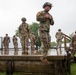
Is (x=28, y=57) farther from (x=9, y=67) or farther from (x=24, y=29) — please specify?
(x=24, y=29)

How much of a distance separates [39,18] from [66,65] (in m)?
1.74

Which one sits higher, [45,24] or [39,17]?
[39,17]

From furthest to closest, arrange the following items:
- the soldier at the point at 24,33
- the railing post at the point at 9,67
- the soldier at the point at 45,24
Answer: the soldier at the point at 24,33 → the railing post at the point at 9,67 → the soldier at the point at 45,24

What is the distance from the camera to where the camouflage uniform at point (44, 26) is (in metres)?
9.60

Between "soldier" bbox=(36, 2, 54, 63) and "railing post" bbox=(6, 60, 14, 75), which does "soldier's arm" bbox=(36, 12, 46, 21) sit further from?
"railing post" bbox=(6, 60, 14, 75)

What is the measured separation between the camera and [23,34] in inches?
666

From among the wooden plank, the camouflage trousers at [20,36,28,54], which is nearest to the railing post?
the wooden plank

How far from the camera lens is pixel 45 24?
386 inches

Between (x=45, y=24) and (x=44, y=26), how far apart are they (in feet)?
0.21

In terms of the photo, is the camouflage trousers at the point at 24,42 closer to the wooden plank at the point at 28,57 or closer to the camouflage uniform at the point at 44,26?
the wooden plank at the point at 28,57

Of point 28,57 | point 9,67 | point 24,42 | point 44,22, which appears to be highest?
point 44,22

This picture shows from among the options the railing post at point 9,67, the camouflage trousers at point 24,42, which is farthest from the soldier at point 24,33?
the railing post at point 9,67

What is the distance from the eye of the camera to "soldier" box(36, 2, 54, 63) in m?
9.57

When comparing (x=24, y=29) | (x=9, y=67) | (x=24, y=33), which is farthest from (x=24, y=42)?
(x=9, y=67)
